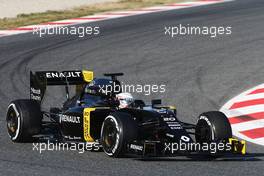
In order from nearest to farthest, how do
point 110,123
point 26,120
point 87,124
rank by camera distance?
point 110,123, point 87,124, point 26,120

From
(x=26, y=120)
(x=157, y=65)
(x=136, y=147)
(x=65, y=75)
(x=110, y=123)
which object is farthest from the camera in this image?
(x=157, y=65)

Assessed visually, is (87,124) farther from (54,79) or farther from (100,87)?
(54,79)

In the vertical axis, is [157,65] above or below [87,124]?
above

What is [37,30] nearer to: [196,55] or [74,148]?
[196,55]

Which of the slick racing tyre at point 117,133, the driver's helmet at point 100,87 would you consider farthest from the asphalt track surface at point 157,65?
the driver's helmet at point 100,87

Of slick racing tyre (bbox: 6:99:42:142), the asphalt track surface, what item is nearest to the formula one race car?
slick racing tyre (bbox: 6:99:42:142)

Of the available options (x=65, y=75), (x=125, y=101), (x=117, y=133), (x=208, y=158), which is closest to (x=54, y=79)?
(x=65, y=75)

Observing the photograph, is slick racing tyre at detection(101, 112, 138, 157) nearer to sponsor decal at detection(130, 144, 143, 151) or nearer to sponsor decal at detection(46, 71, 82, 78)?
sponsor decal at detection(130, 144, 143, 151)

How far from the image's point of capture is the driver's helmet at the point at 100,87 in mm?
13016

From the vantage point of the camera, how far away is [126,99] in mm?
12633

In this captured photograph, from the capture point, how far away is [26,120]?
42.9ft

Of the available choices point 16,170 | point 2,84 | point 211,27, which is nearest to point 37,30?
point 211,27

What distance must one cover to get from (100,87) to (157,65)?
754 cm

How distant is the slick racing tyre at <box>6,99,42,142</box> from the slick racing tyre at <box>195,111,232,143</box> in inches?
103
